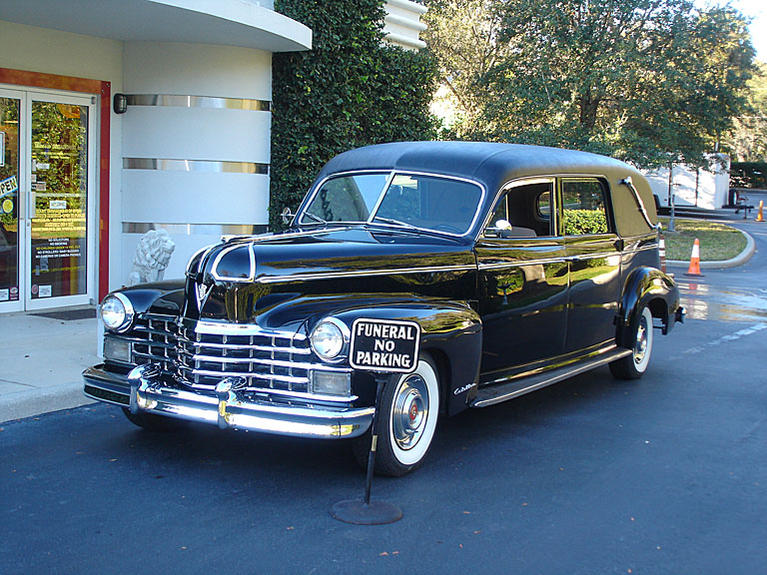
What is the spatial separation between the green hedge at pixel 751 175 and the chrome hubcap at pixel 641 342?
5867cm

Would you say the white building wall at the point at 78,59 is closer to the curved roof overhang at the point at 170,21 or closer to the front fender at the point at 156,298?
the curved roof overhang at the point at 170,21

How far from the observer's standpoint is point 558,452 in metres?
6.05

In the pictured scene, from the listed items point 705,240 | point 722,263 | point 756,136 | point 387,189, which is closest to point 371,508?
point 387,189

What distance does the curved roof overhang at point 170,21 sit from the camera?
30.4ft

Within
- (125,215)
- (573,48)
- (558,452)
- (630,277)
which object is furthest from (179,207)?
(573,48)

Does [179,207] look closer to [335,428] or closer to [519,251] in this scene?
[519,251]

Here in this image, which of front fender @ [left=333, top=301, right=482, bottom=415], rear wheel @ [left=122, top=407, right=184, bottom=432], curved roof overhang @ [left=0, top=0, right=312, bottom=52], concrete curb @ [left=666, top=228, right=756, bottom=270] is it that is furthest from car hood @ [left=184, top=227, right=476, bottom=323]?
concrete curb @ [left=666, top=228, right=756, bottom=270]

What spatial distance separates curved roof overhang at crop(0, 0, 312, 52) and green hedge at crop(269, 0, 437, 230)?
23.5 inches

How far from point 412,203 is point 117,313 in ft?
7.43

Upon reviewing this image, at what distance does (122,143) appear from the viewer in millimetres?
11625

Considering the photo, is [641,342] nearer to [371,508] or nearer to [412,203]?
[412,203]

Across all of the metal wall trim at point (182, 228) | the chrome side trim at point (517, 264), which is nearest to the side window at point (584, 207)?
→ the chrome side trim at point (517, 264)

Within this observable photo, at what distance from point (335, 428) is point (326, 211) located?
2681 mm

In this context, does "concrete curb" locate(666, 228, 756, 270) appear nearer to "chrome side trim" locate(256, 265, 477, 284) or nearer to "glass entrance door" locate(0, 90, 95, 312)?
"glass entrance door" locate(0, 90, 95, 312)
